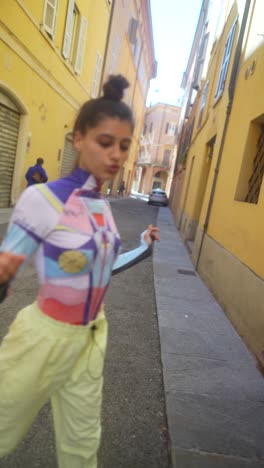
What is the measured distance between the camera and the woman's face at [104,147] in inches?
50.3

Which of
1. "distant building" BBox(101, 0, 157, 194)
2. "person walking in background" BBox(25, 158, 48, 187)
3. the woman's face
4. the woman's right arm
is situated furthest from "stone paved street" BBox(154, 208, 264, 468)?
"distant building" BBox(101, 0, 157, 194)

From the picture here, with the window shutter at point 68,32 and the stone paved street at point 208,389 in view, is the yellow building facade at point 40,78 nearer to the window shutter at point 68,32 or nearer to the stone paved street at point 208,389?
the window shutter at point 68,32

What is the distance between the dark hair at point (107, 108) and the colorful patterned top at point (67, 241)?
0.63 feet

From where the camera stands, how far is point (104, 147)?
50.4 inches

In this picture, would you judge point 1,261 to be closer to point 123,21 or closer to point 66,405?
point 66,405

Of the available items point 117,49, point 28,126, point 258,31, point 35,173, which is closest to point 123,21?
point 117,49

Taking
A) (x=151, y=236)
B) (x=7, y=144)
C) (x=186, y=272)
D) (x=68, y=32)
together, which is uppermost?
(x=68, y=32)

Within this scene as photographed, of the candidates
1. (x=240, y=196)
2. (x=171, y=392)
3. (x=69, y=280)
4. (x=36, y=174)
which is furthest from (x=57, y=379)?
(x=36, y=174)

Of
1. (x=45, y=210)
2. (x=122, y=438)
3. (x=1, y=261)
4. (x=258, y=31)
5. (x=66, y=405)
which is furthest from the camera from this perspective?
(x=258, y=31)

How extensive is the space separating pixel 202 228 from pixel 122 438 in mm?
5645

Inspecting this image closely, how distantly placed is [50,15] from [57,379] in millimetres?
10643

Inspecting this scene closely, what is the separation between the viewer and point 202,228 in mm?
7391

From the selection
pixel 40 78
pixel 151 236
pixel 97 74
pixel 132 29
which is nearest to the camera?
pixel 151 236

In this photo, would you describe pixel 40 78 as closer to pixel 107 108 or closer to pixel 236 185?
pixel 236 185
